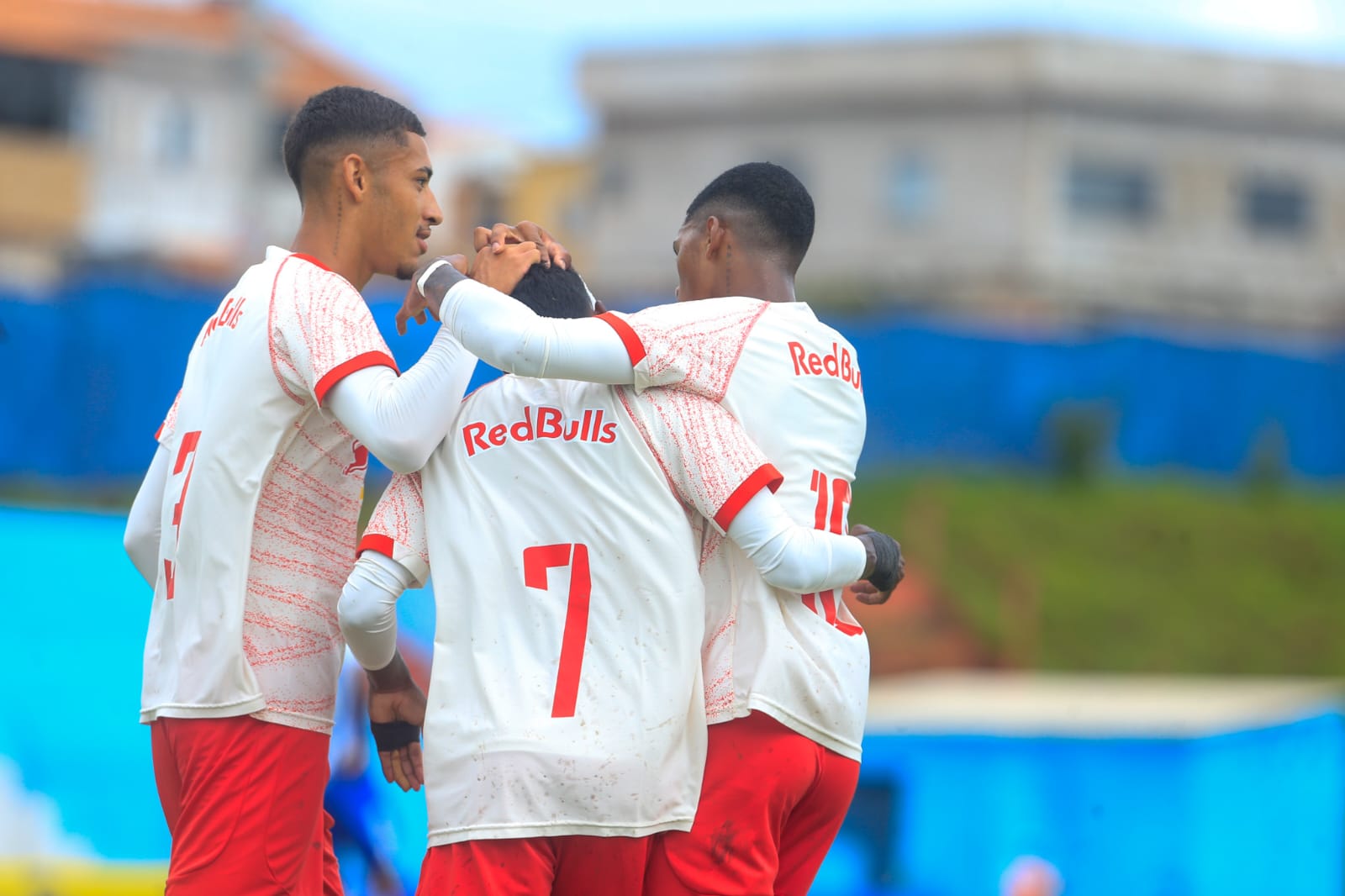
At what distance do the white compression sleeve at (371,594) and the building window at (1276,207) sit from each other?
3345cm

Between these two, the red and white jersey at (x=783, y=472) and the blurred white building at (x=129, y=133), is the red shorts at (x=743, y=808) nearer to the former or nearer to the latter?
the red and white jersey at (x=783, y=472)

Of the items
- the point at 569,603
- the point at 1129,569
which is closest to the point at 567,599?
the point at 569,603

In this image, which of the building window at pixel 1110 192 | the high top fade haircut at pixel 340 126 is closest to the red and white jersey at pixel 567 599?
the high top fade haircut at pixel 340 126

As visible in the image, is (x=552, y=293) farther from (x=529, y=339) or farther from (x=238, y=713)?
(x=238, y=713)

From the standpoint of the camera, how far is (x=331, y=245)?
12.0ft

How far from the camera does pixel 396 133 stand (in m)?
3.67

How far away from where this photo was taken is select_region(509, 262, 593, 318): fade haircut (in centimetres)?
342

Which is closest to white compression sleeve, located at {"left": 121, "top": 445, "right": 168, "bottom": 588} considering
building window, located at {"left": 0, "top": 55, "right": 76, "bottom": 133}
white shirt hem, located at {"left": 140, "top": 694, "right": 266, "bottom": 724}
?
white shirt hem, located at {"left": 140, "top": 694, "right": 266, "bottom": 724}

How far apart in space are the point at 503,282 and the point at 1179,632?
15.9 m

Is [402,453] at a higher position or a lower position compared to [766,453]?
lower

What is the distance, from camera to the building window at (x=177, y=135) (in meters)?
35.6

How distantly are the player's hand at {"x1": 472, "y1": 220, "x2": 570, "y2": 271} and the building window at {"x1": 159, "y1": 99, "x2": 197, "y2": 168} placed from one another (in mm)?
34059

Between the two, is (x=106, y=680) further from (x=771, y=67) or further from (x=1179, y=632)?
(x=771, y=67)

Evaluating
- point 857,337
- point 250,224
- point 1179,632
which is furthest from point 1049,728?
point 250,224
